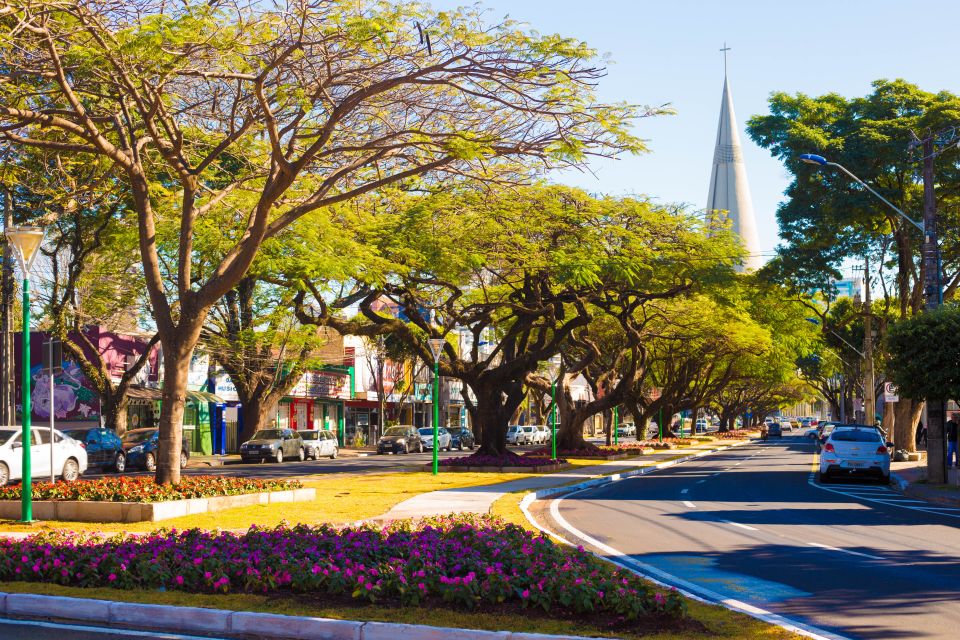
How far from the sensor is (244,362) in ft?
140

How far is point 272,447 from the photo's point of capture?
43188mm

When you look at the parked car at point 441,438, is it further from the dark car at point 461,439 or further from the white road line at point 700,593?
the white road line at point 700,593

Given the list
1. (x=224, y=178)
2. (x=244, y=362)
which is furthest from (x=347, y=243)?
(x=244, y=362)

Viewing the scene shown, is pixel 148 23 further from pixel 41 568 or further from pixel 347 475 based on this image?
pixel 347 475

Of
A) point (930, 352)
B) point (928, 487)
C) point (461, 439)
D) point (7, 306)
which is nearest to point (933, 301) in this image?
point (930, 352)

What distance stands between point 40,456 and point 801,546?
18.7 m

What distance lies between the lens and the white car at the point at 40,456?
2320cm

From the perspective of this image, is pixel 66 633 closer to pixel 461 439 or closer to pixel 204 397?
pixel 204 397

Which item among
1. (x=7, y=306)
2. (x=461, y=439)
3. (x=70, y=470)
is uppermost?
(x=7, y=306)

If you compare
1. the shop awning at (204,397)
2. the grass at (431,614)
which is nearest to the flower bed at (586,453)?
the shop awning at (204,397)

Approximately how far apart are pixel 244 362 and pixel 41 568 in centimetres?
3302

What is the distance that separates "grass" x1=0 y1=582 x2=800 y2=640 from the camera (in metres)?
7.74

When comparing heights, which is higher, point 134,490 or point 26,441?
point 26,441

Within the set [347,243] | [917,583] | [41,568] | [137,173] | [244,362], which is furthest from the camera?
[244,362]
